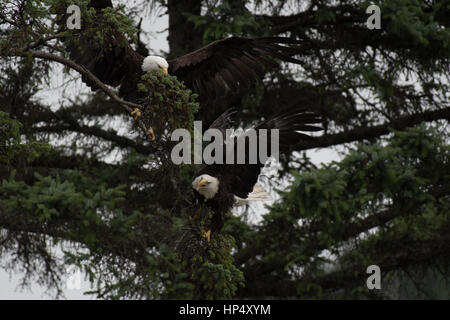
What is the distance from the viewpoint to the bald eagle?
5.11 meters

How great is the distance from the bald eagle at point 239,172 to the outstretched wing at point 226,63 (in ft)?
4.23

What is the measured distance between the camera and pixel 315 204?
23.0ft

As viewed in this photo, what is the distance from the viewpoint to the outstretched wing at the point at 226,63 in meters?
6.64

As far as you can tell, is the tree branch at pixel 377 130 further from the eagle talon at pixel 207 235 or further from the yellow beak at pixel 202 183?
the eagle talon at pixel 207 235

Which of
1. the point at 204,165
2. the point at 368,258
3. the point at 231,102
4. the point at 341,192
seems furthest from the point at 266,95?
the point at 204,165

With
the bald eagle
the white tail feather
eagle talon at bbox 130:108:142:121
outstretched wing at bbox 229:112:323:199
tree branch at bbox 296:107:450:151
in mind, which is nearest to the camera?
eagle talon at bbox 130:108:142:121

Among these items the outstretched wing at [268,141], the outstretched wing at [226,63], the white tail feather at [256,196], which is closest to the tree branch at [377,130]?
the outstretched wing at [226,63]

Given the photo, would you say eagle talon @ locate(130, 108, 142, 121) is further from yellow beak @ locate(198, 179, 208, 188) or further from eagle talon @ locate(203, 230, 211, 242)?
eagle talon @ locate(203, 230, 211, 242)

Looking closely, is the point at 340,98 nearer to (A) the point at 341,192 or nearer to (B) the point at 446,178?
(B) the point at 446,178

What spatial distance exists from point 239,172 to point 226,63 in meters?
1.90

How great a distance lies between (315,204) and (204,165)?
1.99 metres

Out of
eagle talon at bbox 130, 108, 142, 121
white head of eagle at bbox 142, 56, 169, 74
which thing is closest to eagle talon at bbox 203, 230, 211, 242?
eagle talon at bbox 130, 108, 142, 121

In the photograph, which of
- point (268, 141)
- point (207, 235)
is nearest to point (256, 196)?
point (268, 141)

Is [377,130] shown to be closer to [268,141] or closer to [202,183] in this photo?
[268,141]
